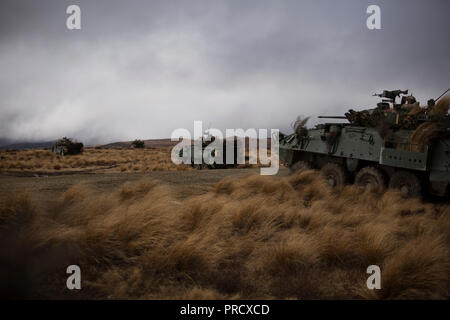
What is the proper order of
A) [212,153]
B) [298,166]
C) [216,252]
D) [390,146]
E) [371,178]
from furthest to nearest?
1. [212,153]
2. [298,166]
3. [371,178]
4. [390,146]
5. [216,252]

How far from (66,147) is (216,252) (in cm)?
3359

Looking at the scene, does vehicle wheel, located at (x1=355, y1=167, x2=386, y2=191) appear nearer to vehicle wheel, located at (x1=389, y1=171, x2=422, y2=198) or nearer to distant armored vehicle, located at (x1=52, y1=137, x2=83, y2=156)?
vehicle wheel, located at (x1=389, y1=171, x2=422, y2=198)

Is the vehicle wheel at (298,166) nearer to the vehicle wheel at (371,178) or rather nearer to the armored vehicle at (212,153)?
the vehicle wheel at (371,178)

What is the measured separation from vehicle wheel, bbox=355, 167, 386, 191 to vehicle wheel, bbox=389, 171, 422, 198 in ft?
0.86

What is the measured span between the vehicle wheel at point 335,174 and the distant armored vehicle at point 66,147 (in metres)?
30.6

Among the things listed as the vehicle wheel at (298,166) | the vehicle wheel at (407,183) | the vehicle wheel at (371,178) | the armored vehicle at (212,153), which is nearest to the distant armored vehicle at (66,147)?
the armored vehicle at (212,153)

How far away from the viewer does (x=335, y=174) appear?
9.25m

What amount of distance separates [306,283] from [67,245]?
2.55 metres

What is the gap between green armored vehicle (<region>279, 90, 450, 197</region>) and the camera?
22.0 feet

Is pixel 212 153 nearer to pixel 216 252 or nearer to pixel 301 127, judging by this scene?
pixel 301 127

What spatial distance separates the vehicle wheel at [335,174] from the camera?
357 inches

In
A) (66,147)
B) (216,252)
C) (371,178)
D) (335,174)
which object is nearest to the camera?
(216,252)

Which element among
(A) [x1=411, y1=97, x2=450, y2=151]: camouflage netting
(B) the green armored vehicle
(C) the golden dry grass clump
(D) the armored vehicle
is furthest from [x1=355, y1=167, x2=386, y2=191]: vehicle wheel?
(D) the armored vehicle

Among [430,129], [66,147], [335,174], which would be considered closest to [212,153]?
[335,174]
